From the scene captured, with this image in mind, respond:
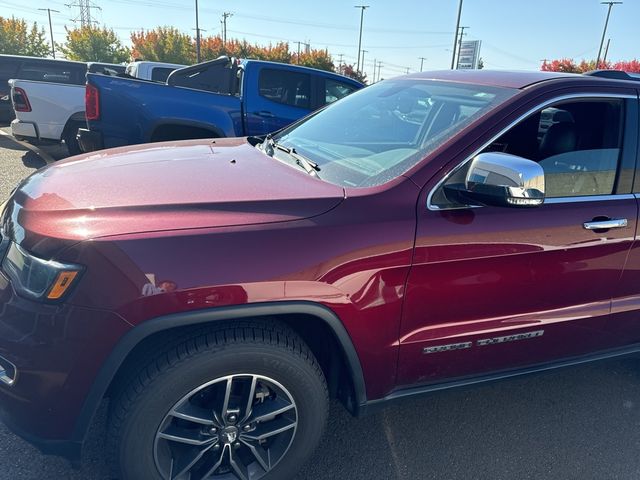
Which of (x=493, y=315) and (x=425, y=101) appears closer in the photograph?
(x=493, y=315)

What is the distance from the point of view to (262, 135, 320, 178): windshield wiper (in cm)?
229

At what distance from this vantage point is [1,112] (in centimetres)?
1060

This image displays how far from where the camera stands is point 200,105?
5.59m

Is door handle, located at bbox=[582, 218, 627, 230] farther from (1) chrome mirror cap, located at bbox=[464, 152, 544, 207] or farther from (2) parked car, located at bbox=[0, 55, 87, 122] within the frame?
(2) parked car, located at bbox=[0, 55, 87, 122]

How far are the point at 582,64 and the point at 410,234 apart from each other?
5244 cm

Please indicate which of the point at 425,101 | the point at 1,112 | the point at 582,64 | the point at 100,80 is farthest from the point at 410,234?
the point at 582,64

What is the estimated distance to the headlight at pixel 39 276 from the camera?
160 centimetres

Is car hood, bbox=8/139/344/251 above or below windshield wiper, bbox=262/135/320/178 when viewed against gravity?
below

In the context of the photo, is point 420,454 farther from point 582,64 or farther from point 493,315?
point 582,64

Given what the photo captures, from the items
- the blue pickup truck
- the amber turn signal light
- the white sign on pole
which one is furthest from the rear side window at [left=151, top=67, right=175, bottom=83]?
the white sign on pole

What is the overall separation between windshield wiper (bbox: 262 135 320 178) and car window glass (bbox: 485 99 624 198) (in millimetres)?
874

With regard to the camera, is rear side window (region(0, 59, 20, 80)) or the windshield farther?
rear side window (region(0, 59, 20, 80))

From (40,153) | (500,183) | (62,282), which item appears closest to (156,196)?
(62,282)

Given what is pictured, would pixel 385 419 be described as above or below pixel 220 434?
below
